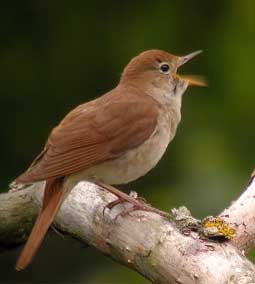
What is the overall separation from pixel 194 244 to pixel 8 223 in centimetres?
135

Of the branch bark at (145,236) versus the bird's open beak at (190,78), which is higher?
the bird's open beak at (190,78)

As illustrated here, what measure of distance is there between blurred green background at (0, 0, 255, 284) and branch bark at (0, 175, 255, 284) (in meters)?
0.66

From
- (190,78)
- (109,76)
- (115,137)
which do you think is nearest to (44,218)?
(115,137)

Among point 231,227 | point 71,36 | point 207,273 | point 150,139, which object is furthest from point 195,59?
point 207,273

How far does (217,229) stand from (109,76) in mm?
2429

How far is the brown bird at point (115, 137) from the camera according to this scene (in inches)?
245

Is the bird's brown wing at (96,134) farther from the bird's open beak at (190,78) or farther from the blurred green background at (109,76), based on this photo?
the blurred green background at (109,76)

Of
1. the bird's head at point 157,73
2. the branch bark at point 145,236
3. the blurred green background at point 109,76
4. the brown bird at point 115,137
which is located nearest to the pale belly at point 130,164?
the brown bird at point 115,137

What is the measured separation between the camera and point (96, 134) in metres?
6.52

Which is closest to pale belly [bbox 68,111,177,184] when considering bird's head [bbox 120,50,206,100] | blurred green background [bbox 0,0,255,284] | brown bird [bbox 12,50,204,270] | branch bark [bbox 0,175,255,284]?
brown bird [bbox 12,50,204,270]

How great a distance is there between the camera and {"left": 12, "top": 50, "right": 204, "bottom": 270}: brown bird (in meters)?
6.23

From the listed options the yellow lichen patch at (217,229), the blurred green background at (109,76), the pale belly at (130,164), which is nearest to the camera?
the yellow lichen patch at (217,229)

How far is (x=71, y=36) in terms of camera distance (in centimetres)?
795

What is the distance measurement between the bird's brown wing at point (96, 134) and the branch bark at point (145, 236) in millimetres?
254
